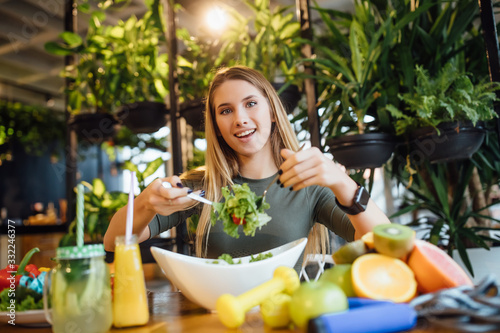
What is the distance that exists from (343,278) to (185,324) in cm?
30

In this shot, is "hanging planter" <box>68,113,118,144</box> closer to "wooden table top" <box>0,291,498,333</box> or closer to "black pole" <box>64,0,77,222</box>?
"black pole" <box>64,0,77,222</box>

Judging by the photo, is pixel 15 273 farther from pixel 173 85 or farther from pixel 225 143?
pixel 173 85

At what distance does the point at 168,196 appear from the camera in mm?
1061

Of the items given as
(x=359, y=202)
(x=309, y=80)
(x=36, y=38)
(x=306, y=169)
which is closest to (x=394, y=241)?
(x=306, y=169)

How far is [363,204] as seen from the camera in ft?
3.80

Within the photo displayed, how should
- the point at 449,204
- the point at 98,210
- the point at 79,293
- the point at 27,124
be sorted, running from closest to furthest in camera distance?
the point at 79,293 < the point at 449,204 < the point at 98,210 < the point at 27,124

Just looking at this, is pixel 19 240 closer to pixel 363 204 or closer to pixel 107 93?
pixel 107 93

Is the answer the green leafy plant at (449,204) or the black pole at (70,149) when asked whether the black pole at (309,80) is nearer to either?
the green leafy plant at (449,204)

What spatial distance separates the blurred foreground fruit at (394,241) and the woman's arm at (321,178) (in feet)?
0.94

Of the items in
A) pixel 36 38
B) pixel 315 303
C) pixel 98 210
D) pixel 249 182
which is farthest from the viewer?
pixel 36 38

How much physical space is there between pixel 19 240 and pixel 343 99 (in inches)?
198

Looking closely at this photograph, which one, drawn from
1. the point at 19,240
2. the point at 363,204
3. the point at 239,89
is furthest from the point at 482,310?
the point at 19,240

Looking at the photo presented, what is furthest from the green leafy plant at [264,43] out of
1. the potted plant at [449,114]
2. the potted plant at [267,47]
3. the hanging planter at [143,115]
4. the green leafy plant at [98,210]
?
the green leafy plant at [98,210]

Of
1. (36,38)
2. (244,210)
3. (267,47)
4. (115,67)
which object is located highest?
(36,38)
